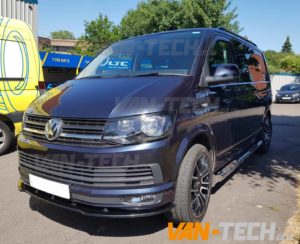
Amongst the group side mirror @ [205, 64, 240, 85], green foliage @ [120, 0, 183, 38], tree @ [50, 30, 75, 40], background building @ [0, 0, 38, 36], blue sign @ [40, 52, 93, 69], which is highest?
tree @ [50, 30, 75, 40]

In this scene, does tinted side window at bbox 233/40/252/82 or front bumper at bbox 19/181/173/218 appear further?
tinted side window at bbox 233/40/252/82

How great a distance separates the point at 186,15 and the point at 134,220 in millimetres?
Result: 23909

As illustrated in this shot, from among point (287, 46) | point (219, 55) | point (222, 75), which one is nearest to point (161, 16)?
point (219, 55)

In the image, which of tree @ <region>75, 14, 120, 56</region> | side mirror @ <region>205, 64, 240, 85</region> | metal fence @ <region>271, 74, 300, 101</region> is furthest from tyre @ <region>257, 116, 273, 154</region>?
tree @ <region>75, 14, 120, 56</region>

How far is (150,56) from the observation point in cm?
385

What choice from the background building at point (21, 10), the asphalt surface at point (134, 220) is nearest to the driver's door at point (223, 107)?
the asphalt surface at point (134, 220)

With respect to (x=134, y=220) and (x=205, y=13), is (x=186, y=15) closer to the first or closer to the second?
(x=205, y=13)

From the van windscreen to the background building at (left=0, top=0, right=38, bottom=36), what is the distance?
6.81 m

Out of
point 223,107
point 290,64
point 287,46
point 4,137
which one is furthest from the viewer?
point 287,46

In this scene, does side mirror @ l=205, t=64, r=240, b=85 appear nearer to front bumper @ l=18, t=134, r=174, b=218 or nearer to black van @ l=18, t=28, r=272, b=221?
black van @ l=18, t=28, r=272, b=221

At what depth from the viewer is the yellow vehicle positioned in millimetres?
5699

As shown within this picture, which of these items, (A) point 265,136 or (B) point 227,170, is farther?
(A) point 265,136

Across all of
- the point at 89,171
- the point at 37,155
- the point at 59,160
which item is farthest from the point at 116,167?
the point at 37,155

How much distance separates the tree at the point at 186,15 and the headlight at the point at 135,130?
23.8 m
